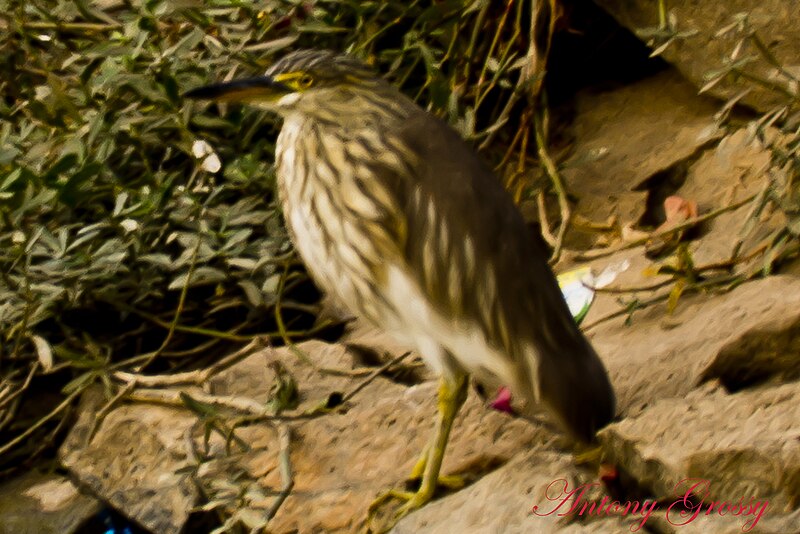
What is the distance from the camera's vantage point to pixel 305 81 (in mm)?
1743

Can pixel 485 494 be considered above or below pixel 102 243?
below

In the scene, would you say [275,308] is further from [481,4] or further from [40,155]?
[481,4]

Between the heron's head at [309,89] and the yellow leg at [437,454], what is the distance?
43 cm

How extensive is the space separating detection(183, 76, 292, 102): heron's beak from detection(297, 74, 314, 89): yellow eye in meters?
0.02

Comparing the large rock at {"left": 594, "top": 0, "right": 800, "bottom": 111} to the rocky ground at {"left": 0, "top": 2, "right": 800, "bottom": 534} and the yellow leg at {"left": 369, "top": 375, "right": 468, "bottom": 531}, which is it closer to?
the rocky ground at {"left": 0, "top": 2, "right": 800, "bottom": 534}

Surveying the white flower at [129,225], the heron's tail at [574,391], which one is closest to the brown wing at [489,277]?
the heron's tail at [574,391]

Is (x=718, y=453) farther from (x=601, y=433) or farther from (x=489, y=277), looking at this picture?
(x=489, y=277)

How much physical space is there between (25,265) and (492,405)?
3.15ft

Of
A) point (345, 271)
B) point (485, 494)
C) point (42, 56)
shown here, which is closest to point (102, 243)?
point (42, 56)

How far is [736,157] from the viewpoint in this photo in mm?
2367

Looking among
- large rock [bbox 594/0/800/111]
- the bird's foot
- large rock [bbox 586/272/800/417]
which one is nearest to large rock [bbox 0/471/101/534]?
the bird's foot

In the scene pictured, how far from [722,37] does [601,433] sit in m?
1.09

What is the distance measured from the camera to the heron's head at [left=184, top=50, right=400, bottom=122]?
1.73 metres

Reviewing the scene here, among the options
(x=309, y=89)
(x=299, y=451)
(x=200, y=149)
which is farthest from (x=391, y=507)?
(x=200, y=149)
